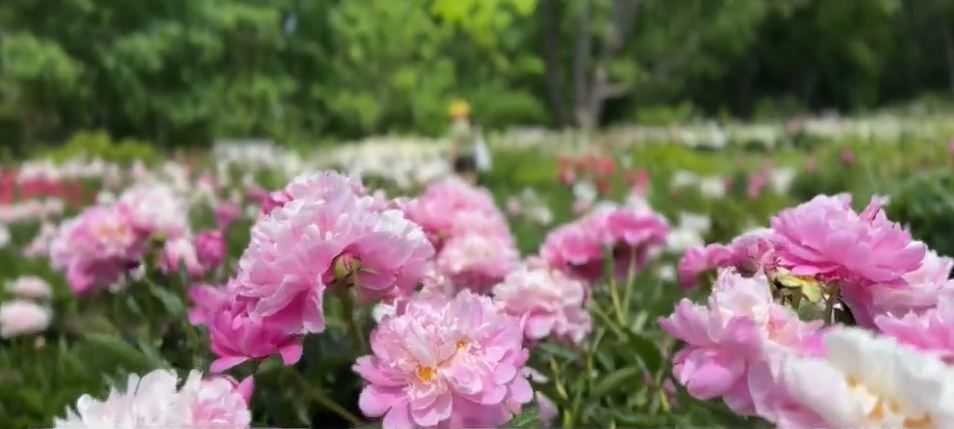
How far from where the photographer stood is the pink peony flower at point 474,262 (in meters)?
1.11

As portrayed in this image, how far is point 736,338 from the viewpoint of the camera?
556 mm

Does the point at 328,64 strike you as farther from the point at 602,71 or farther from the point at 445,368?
the point at 445,368

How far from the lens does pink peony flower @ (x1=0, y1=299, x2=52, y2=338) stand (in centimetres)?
158

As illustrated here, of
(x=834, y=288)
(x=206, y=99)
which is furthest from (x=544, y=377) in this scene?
(x=206, y=99)

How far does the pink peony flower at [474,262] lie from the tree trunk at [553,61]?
8.18 metres

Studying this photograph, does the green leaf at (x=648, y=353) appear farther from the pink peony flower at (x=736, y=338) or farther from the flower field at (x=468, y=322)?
the pink peony flower at (x=736, y=338)

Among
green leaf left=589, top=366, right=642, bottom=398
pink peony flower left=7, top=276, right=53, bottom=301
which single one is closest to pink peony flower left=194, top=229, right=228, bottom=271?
pink peony flower left=7, top=276, right=53, bottom=301

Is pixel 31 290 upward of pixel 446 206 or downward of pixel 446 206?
downward

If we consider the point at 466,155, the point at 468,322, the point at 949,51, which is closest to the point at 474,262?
the point at 468,322

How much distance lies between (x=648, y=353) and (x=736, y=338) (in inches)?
18.5

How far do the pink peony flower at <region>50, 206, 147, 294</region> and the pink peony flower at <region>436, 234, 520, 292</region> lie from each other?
538 millimetres

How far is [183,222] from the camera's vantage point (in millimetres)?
1494

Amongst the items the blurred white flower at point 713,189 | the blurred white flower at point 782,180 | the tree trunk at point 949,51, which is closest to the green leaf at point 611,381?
the blurred white flower at point 713,189

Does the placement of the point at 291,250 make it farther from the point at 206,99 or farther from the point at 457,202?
the point at 206,99
